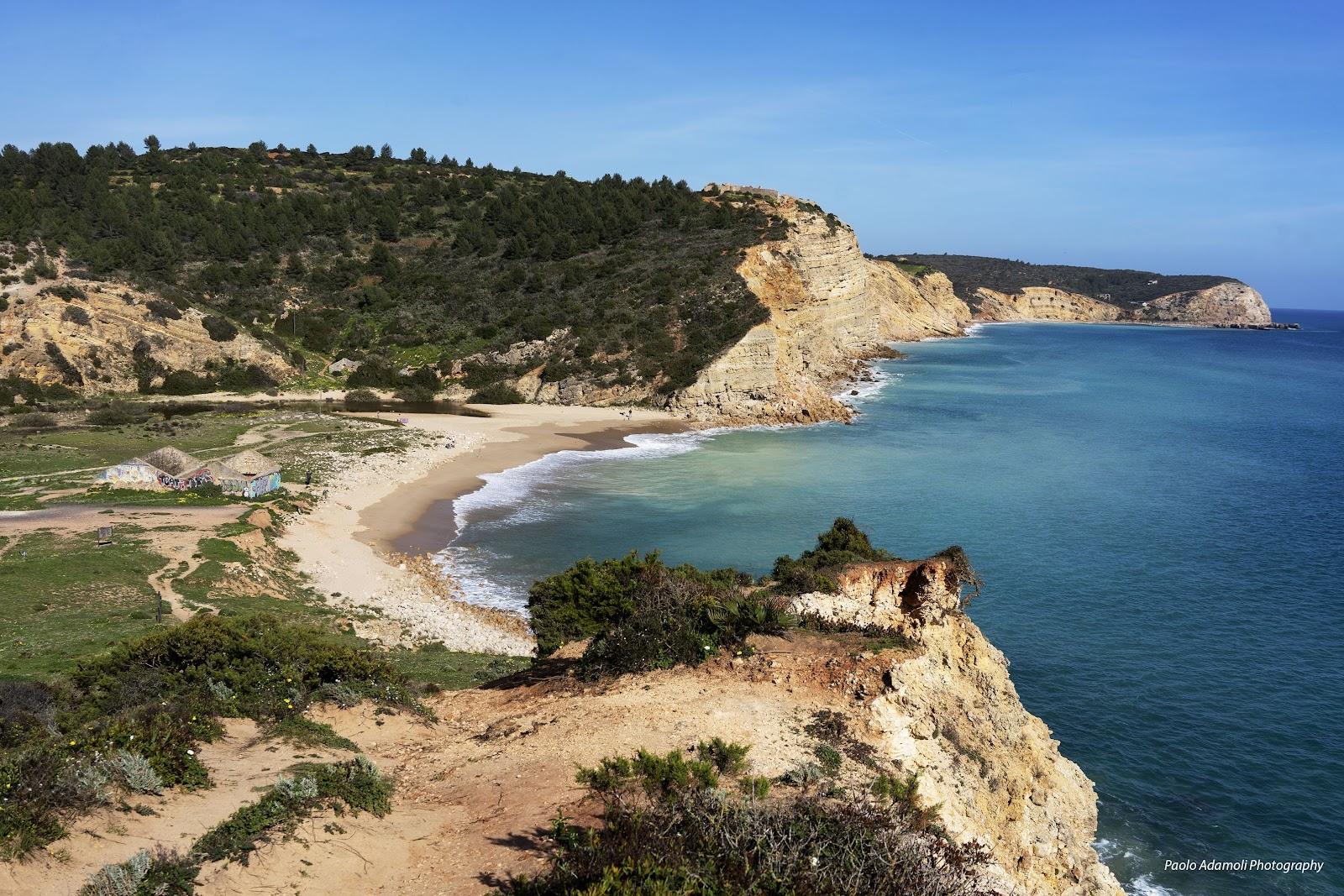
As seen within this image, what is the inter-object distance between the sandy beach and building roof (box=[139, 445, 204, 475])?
16.3 ft

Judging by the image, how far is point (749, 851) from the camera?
275 inches

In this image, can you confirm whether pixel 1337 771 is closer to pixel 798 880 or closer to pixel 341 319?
pixel 798 880

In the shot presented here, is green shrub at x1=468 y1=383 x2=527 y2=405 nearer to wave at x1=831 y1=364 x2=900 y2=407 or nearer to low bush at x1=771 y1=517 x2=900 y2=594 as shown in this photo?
wave at x1=831 y1=364 x2=900 y2=407

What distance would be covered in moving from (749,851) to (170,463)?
3295 cm

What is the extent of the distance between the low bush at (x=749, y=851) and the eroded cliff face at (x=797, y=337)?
51.1 m

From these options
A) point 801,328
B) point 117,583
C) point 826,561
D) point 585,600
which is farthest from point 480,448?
point 801,328

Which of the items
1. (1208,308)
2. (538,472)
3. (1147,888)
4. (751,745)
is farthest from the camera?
(1208,308)

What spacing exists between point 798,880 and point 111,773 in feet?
23.5

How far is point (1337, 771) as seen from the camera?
17609 mm

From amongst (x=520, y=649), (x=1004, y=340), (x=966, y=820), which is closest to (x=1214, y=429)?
(x=520, y=649)

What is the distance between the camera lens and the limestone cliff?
182ft

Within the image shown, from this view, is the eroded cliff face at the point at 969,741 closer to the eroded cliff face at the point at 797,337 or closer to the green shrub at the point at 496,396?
the eroded cliff face at the point at 797,337

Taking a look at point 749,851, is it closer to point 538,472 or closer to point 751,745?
point 751,745

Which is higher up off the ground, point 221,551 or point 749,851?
point 749,851
